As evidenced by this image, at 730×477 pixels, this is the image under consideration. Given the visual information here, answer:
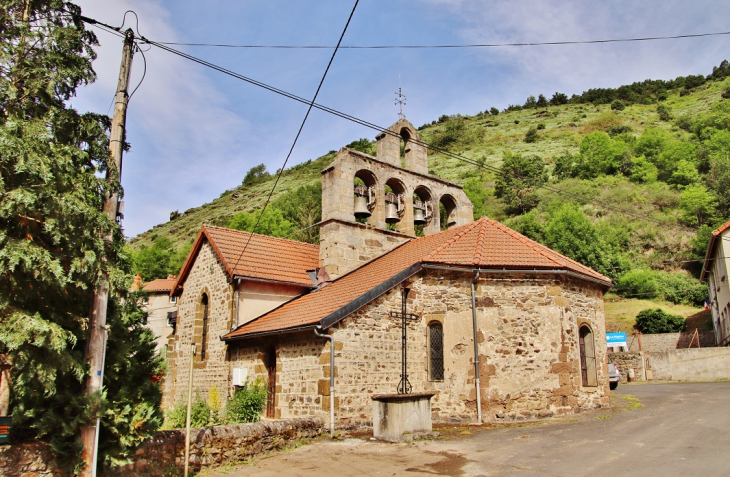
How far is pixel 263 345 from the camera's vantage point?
14477mm

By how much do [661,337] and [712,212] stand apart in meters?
24.6

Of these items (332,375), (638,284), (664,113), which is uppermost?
(664,113)

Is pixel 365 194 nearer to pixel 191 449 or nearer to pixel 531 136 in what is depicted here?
pixel 191 449

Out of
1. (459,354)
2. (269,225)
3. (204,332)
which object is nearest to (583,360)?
(459,354)

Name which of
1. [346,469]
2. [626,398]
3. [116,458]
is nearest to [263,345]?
[346,469]

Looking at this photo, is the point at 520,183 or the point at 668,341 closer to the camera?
the point at 668,341

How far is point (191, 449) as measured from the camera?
838 centimetres

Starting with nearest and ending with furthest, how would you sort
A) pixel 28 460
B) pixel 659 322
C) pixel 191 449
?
pixel 28 460 < pixel 191 449 < pixel 659 322

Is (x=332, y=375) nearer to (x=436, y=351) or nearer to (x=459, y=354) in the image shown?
(x=436, y=351)

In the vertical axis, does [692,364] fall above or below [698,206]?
below

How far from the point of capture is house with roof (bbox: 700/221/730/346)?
1093 inches

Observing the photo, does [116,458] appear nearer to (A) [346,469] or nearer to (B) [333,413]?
(A) [346,469]

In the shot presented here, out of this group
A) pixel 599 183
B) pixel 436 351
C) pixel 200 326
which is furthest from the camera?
pixel 599 183

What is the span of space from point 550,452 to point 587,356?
5998mm
